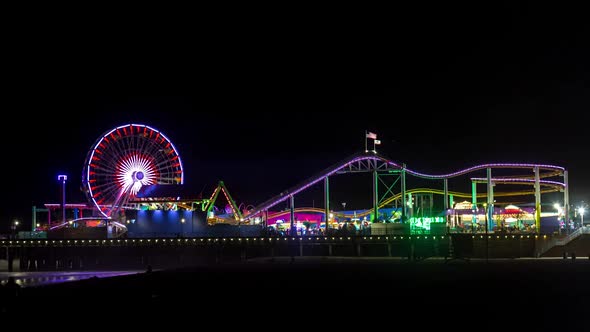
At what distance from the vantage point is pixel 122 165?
72438mm

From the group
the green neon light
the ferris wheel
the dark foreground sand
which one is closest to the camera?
the dark foreground sand

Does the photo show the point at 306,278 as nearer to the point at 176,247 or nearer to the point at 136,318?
the point at 136,318

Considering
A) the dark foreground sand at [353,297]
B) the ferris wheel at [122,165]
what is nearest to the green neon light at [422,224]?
the dark foreground sand at [353,297]

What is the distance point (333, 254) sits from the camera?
192 feet

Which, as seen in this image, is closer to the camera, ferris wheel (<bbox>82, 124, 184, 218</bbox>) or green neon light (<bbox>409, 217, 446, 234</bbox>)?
green neon light (<bbox>409, 217, 446, 234</bbox>)

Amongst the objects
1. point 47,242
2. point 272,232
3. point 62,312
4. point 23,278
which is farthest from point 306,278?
point 47,242

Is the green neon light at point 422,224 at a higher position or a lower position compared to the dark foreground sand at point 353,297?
higher

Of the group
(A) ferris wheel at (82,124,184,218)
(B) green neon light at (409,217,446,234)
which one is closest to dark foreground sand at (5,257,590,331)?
(B) green neon light at (409,217,446,234)

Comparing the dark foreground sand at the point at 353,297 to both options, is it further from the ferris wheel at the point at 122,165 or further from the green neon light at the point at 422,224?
the ferris wheel at the point at 122,165

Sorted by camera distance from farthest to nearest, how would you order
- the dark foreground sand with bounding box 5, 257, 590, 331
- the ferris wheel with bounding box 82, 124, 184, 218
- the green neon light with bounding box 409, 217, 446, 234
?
the ferris wheel with bounding box 82, 124, 184, 218 < the green neon light with bounding box 409, 217, 446, 234 < the dark foreground sand with bounding box 5, 257, 590, 331

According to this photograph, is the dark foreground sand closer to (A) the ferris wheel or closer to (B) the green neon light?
(B) the green neon light

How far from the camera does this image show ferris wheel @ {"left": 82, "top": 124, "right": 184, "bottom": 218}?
232 feet

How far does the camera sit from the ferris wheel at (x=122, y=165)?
70.7m

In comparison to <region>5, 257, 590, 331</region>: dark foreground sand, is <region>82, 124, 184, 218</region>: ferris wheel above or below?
above
